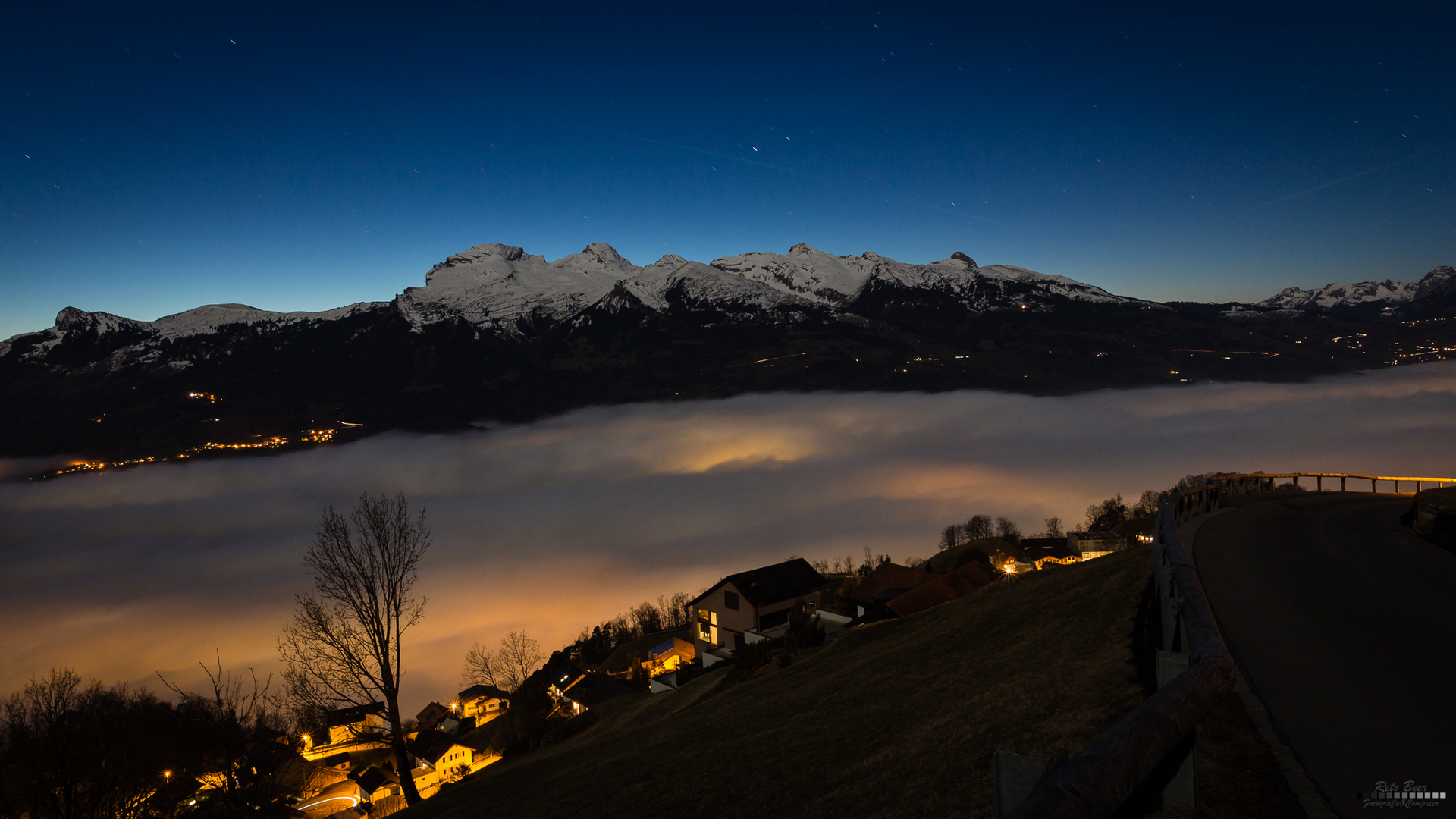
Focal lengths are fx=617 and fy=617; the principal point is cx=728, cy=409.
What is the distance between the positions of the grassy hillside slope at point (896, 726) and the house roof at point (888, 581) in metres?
45.4

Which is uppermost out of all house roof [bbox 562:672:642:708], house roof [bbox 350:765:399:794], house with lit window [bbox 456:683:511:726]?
house roof [bbox 562:672:642:708]

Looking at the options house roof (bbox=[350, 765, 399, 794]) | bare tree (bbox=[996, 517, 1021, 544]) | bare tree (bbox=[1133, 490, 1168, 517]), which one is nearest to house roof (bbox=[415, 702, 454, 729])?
house roof (bbox=[350, 765, 399, 794])

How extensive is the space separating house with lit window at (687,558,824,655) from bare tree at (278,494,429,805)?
117ft

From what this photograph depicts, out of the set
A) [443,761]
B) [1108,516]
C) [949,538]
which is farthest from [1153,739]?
[1108,516]

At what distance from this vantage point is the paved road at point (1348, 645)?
534cm

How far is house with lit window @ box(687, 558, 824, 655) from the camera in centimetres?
5784

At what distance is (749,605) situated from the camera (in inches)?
2293

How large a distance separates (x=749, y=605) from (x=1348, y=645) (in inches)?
2073

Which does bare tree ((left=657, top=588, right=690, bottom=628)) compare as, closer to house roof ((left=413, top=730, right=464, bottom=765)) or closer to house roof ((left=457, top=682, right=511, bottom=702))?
house roof ((left=457, top=682, right=511, bottom=702))

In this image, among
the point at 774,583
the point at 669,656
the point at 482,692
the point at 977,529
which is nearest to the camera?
the point at 774,583

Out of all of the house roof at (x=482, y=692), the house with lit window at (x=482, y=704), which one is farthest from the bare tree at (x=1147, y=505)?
the house roof at (x=482, y=692)

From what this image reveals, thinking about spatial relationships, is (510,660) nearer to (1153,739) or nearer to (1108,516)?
(1153,739)

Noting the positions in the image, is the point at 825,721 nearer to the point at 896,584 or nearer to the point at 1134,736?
the point at 1134,736

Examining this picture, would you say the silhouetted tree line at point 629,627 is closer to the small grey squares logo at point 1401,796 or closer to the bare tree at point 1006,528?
the bare tree at point 1006,528
